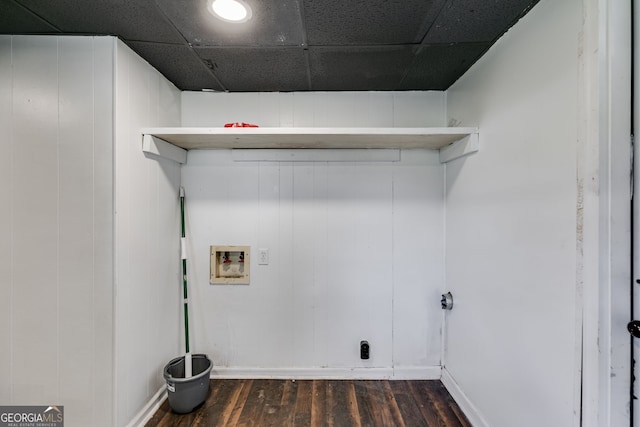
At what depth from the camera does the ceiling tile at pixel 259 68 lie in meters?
1.49

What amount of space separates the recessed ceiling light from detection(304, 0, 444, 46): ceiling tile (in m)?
0.27

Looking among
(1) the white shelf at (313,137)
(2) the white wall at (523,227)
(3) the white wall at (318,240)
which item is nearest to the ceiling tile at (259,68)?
(3) the white wall at (318,240)

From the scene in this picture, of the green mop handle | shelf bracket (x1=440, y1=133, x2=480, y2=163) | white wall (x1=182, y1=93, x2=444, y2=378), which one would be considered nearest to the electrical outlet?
white wall (x1=182, y1=93, x2=444, y2=378)

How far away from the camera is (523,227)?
1170 millimetres

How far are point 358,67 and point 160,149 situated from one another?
51.7 inches

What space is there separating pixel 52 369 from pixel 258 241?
124 cm

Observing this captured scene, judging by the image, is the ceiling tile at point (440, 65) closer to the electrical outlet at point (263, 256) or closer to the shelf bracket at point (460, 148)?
the shelf bracket at point (460, 148)

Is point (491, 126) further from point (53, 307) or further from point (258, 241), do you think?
point (53, 307)

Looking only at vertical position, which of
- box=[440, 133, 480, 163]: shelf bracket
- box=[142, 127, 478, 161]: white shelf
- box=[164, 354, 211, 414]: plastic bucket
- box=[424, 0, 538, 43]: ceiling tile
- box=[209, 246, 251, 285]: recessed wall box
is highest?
box=[424, 0, 538, 43]: ceiling tile

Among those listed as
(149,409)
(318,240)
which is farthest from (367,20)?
(149,409)

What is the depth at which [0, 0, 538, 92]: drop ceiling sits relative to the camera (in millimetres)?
1144

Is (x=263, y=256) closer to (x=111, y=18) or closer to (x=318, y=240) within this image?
(x=318, y=240)

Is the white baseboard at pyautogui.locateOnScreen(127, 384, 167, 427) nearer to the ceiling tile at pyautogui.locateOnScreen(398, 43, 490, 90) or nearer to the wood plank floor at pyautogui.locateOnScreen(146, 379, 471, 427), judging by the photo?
the wood plank floor at pyautogui.locateOnScreen(146, 379, 471, 427)

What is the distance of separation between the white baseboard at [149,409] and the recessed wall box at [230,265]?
726 millimetres
